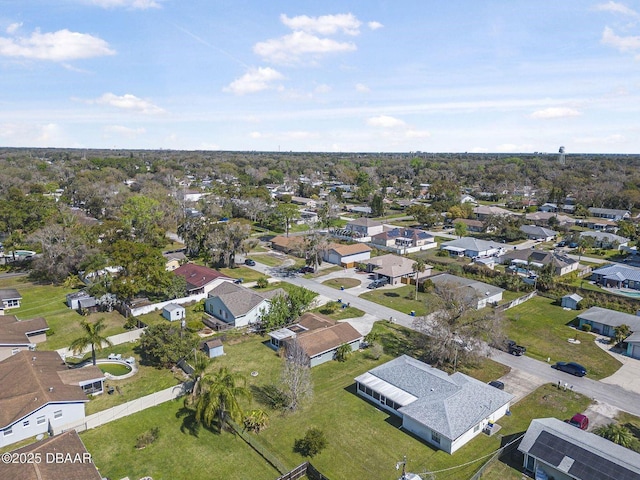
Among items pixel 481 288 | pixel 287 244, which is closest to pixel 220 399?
pixel 481 288

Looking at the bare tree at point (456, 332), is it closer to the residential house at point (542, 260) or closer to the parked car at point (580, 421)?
the parked car at point (580, 421)

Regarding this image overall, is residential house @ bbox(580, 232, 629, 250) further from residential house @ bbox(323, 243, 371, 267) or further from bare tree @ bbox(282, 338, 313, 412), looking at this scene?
bare tree @ bbox(282, 338, 313, 412)

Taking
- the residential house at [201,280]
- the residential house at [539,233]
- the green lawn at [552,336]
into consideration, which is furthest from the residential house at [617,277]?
the residential house at [201,280]

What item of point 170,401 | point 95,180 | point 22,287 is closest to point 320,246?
point 170,401

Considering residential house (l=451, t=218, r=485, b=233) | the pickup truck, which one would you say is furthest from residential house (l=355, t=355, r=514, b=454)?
residential house (l=451, t=218, r=485, b=233)

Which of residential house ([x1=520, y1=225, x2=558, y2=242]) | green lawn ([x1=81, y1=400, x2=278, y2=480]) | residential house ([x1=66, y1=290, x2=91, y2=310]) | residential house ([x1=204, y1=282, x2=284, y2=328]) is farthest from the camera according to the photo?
residential house ([x1=520, y1=225, x2=558, y2=242])
